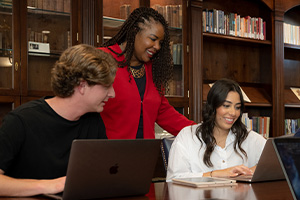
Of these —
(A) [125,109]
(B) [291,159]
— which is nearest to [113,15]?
(A) [125,109]

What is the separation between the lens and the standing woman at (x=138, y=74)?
2230 mm

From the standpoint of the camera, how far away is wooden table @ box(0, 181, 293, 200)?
1290 millimetres

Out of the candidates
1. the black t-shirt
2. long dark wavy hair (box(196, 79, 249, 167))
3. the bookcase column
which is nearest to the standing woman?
long dark wavy hair (box(196, 79, 249, 167))

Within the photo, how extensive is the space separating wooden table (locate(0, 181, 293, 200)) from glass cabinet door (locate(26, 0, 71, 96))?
1.77m

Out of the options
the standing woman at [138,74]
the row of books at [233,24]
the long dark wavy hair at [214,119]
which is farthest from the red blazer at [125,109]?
the row of books at [233,24]

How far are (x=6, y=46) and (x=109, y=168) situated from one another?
206 centimetres

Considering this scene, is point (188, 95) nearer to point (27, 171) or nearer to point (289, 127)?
point (289, 127)

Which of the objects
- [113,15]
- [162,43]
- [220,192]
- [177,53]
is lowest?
[220,192]

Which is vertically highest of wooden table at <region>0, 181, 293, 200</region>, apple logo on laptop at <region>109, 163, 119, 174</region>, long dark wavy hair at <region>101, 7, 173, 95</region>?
long dark wavy hair at <region>101, 7, 173, 95</region>

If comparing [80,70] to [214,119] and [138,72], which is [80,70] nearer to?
[138,72]

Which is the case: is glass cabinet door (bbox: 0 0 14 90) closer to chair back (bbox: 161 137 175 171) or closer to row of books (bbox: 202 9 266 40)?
chair back (bbox: 161 137 175 171)

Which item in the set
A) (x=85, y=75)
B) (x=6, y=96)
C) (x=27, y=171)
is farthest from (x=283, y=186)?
(x=6, y=96)

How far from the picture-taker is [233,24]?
4258 millimetres

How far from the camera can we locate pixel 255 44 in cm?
458
